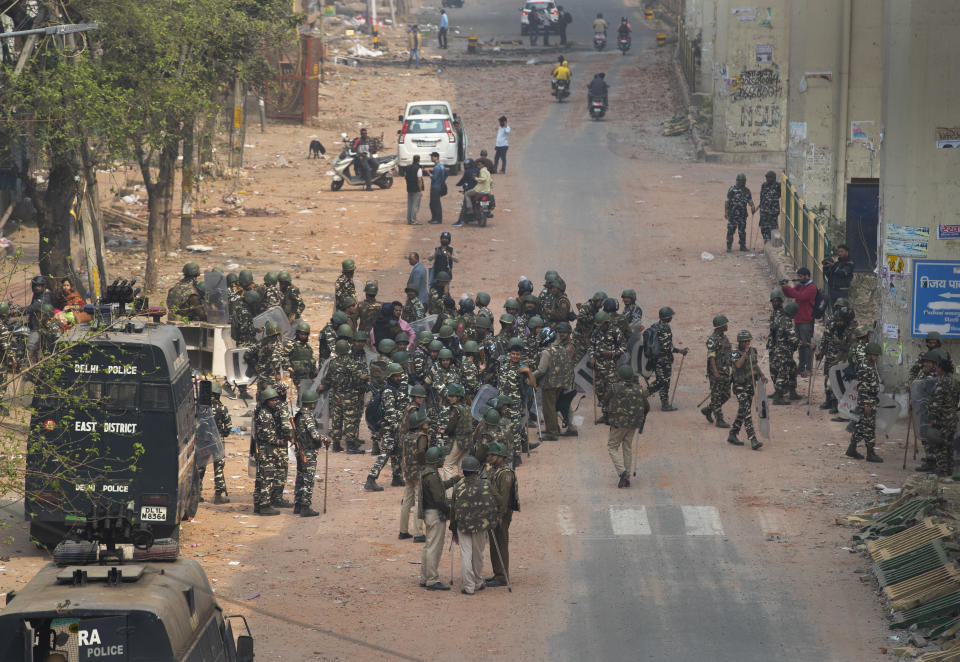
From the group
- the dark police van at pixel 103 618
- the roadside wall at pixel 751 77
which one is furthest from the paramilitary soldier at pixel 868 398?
the roadside wall at pixel 751 77

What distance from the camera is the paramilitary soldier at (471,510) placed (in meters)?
13.0

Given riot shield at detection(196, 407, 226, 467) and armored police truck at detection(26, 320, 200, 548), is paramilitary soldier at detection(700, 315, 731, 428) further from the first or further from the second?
armored police truck at detection(26, 320, 200, 548)

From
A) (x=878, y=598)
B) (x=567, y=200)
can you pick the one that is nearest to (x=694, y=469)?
(x=878, y=598)

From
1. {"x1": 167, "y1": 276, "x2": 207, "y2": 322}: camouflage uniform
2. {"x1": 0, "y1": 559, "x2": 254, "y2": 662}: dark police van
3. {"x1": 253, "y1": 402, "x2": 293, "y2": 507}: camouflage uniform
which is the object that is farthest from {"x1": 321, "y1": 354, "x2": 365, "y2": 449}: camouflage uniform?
{"x1": 0, "y1": 559, "x2": 254, "y2": 662}: dark police van

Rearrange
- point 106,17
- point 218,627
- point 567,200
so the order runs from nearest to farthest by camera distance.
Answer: point 218,627 < point 106,17 < point 567,200

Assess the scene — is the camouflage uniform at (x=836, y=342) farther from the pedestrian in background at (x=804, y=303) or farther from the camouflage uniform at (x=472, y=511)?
the camouflage uniform at (x=472, y=511)

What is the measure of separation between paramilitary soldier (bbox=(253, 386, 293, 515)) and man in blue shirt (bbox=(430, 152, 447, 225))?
16402mm

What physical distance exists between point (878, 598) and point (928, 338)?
17.2ft

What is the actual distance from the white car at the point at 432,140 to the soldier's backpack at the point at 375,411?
18.2 m

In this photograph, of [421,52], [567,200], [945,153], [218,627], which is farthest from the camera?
[421,52]

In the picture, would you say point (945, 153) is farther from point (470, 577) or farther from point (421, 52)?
point (421, 52)

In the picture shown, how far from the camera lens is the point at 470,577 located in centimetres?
1327

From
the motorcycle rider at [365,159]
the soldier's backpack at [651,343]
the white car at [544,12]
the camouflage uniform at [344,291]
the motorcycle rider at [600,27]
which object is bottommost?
the soldier's backpack at [651,343]

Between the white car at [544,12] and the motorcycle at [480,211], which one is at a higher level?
the white car at [544,12]
